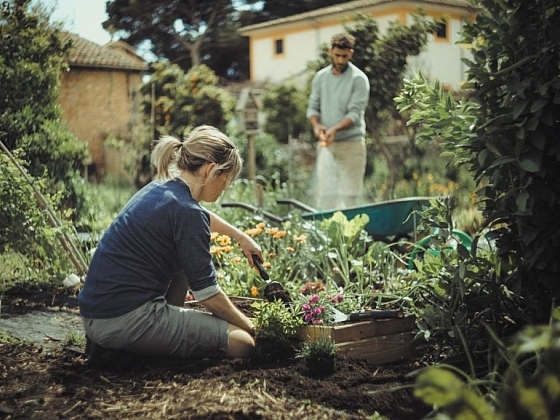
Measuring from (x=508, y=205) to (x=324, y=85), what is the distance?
14.0 feet

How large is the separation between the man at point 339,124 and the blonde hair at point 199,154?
3761mm

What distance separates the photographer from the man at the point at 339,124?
295 inches

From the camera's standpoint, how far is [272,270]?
5.10 m

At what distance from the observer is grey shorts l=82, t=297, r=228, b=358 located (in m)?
3.66

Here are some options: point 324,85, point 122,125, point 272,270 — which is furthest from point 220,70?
point 272,270

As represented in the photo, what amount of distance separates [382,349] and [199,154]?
126cm

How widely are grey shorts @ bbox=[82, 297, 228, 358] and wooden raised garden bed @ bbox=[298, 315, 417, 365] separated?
1.34 feet

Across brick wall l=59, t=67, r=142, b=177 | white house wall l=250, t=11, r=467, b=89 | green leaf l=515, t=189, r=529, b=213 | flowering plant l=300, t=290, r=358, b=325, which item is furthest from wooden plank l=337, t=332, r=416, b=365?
white house wall l=250, t=11, r=467, b=89

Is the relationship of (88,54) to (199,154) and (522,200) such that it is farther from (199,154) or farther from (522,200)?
(522,200)

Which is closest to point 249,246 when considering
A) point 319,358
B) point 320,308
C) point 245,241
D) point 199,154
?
point 245,241

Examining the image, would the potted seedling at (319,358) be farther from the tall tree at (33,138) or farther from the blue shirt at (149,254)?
the tall tree at (33,138)

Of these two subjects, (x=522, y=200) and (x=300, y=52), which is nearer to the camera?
(x=522, y=200)

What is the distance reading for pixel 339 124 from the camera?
752 centimetres

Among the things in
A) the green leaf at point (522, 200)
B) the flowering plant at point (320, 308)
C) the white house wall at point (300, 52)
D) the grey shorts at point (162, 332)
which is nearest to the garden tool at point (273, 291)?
the flowering plant at point (320, 308)
